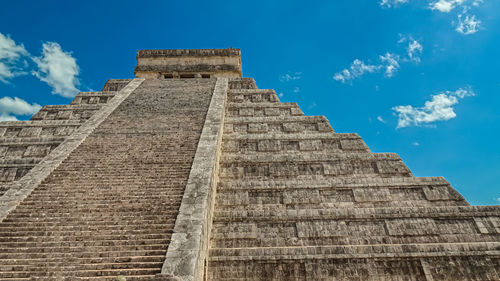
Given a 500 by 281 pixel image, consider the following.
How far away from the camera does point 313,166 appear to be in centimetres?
932

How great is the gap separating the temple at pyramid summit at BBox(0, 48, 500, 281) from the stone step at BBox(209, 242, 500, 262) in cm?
2

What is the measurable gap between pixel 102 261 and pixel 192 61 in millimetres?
15298

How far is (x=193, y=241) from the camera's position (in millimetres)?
5223

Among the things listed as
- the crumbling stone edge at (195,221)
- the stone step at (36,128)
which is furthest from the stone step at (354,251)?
the stone step at (36,128)

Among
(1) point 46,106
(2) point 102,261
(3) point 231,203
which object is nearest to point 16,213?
(2) point 102,261

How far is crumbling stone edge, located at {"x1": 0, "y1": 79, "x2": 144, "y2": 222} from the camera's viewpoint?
655 cm

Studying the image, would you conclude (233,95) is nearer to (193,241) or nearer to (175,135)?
(175,135)

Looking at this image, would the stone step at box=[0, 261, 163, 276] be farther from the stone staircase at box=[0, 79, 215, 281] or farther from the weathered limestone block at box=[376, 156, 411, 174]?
the weathered limestone block at box=[376, 156, 411, 174]

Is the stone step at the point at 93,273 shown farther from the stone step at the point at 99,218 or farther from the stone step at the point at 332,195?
the stone step at the point at 332,195

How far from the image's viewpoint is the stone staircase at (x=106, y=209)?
4.95 m

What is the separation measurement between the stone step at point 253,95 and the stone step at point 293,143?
355 cm

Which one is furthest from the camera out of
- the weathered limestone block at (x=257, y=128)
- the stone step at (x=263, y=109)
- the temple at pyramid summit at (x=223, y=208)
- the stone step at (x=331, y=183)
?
the stone step at (x=263, y=109)

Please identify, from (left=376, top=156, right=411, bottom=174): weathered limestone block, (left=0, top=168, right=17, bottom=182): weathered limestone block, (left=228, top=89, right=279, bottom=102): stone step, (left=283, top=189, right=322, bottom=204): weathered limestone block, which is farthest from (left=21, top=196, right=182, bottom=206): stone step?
(left=228, top=89, right=279, bottom=102): stone step

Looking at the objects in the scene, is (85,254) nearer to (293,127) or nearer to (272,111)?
(293,127)
